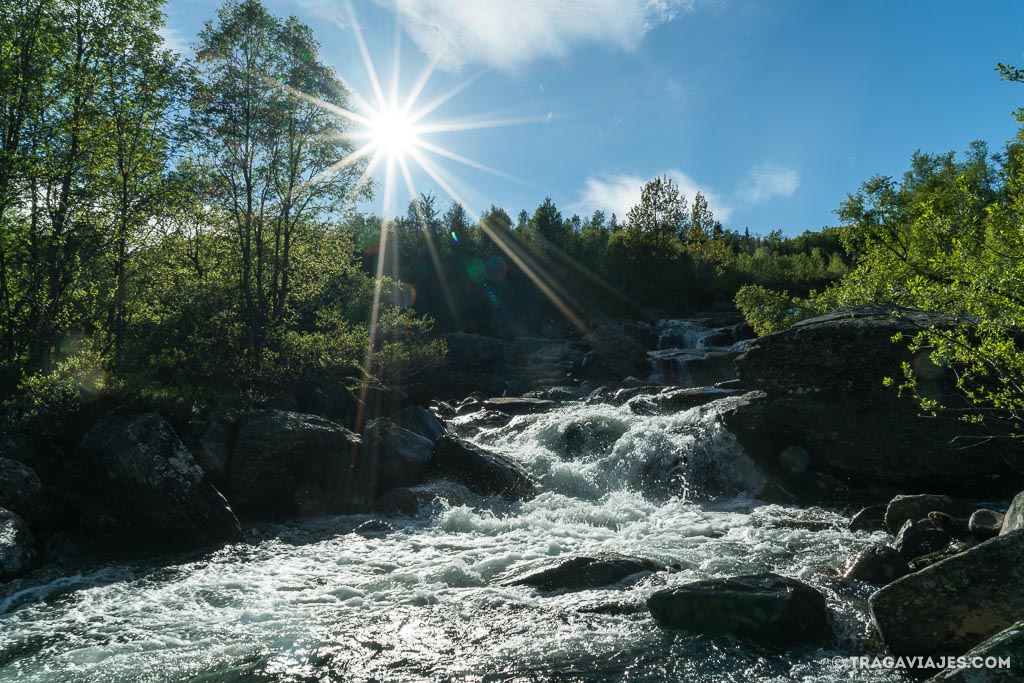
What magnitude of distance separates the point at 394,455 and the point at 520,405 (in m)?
13.2

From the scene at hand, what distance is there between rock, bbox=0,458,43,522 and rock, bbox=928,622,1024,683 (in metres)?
15.5

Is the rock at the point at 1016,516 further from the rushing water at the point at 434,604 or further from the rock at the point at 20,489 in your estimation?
the rock at the point at 20,489

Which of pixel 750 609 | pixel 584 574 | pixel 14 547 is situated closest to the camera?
pixel 750 609

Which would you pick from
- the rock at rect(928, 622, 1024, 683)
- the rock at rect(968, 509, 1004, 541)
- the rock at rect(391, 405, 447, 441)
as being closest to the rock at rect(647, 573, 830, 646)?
the rock at rect(928, 622, 1024, 683)

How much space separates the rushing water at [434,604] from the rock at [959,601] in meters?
0.67

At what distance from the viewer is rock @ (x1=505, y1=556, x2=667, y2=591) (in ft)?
33.4

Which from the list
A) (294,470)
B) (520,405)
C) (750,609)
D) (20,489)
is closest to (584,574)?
(750,609)

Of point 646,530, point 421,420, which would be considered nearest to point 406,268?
point 421,420

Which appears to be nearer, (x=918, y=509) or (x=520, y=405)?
(x=918, y=509)

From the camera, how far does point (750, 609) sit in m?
8.20

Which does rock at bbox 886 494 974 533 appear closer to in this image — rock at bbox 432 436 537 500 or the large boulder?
the large boulder

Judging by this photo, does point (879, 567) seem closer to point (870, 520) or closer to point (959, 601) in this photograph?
point (959, 601)

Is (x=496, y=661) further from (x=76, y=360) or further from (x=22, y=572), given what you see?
(x=76, y=360)

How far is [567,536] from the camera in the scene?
13797 millimetres
